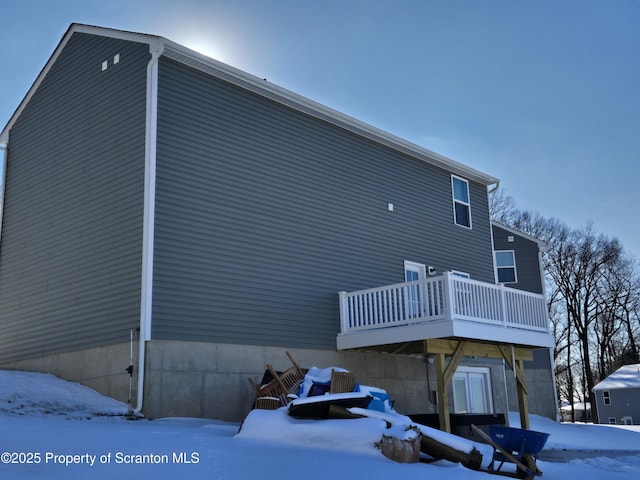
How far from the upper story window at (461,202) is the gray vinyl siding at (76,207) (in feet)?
30.7

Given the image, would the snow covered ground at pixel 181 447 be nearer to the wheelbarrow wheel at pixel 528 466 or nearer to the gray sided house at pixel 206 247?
the wheelbarrow wheel at pixel 528 466

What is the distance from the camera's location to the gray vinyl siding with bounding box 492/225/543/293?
2630 cm

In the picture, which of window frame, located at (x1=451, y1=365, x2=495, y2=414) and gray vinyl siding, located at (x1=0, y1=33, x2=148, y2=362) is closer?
gray vinyl siding, located at (x1=0, y1=33, x2=148, y2=362)

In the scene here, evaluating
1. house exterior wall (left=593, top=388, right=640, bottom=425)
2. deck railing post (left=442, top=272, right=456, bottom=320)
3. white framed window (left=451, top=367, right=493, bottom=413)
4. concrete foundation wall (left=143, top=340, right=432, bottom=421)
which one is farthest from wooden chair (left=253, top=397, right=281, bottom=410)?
house exterior wall (left=593, top=388, right=640, bottom=425)

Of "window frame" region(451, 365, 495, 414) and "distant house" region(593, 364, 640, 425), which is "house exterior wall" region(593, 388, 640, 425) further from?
"window frame" region(451, 365, 495, 414)

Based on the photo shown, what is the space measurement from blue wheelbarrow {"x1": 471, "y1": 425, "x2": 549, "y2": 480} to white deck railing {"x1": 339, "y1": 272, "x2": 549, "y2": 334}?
3256 mm

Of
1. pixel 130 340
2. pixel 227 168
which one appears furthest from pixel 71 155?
pixel 130 340

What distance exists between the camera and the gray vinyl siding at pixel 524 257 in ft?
86.3

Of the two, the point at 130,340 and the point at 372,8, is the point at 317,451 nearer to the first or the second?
the point at 130,340

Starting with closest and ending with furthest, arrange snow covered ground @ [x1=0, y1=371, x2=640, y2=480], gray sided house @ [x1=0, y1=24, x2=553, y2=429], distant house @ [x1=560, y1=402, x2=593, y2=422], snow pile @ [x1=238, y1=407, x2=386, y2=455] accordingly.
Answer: snow covered ground @ [x1=0, y1=371, x2=640, y2=480] → snow pile @ [x1=238, y1=407, x2=386, y2=455] → gray sided house @ [x1=0, y1=24, x2=553, y2=429] → distant house @ [x1=560, y1=402, x2=593, y2=422]

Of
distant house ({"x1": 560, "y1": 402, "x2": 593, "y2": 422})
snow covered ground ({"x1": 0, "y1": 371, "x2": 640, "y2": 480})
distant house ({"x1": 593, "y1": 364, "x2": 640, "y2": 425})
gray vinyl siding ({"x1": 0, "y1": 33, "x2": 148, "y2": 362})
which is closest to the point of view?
snow covered ground ({"x1": 0, "y1": 371, "x2": 640, "y2": 480})

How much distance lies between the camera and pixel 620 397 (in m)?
39.1

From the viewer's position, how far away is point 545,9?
17.8 meters

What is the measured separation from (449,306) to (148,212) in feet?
18.6
